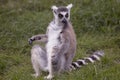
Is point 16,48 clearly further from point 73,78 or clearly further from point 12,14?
point 73,78

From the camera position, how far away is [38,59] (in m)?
6.15

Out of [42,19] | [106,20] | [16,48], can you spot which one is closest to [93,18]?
[106,20]

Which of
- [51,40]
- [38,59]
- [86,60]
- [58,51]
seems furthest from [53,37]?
[86,60]

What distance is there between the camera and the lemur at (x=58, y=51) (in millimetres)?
5977

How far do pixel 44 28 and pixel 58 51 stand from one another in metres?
2.01

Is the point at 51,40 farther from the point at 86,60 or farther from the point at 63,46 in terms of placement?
the point at 86,60

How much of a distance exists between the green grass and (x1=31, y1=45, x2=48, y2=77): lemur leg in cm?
20

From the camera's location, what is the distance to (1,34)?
7.71 metres

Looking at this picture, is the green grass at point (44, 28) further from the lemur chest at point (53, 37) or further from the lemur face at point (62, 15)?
the lemur face at point (62, 15)

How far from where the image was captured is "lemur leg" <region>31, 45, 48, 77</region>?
6.14 metres

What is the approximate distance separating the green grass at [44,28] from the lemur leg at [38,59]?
0.20 metres

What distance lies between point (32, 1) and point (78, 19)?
145 centimetres

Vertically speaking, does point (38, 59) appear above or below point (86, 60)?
above

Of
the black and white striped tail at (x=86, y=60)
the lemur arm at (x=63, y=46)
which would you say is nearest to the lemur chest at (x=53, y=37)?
the lemur arm at (x=63, y=46)
